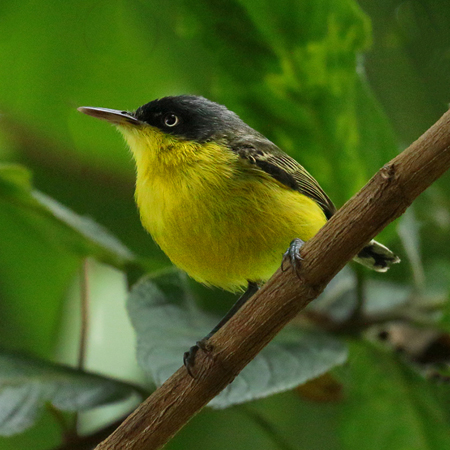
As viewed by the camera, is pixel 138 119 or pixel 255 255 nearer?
pixel 255 255

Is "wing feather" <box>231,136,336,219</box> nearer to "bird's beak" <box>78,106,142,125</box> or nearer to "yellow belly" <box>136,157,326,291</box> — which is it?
"yellow belly" <box>136,157,326,291</box>

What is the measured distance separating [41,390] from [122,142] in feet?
3.12

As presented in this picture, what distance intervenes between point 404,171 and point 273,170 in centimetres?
72

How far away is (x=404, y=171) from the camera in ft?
3.40

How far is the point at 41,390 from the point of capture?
1.70m

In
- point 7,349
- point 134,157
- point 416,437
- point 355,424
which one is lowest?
point 7,349

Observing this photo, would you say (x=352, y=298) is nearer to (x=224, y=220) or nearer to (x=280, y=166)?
(x=280, y=166)

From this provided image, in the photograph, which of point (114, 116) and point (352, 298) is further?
point (352, 298)

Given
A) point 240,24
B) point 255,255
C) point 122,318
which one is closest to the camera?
point 255,255

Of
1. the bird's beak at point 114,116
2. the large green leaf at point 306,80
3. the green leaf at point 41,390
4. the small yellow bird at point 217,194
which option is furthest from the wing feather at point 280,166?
the green leaf at point 41,390

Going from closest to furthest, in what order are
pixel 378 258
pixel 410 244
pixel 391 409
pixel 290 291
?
pixel 290 291
pixel 378 258
pixel 391 409
pixel 410 244

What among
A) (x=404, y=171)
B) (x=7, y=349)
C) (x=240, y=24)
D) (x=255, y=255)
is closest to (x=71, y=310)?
(x=7, y=349)

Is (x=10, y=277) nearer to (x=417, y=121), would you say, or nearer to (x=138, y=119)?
(x=138, y=119)

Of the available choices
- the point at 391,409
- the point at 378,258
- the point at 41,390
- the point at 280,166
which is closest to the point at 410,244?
the point at 378,258
